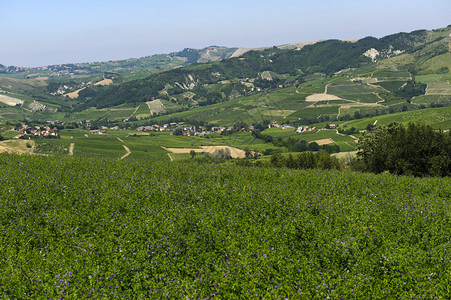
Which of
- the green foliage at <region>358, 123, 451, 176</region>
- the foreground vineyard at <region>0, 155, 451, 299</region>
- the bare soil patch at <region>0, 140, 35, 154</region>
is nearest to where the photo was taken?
the foreground vineyard at <region>0, 155, 451, 299</region>

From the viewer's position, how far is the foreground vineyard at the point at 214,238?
332 inches

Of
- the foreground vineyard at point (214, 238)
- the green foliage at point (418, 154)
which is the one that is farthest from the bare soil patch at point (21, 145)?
the green foliage at point (418, 154)

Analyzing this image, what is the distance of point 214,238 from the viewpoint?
1153 centimetres

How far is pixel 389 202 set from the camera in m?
15.9

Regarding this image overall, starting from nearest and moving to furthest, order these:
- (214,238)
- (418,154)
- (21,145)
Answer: (214,238) < (418,154) < (21,145)

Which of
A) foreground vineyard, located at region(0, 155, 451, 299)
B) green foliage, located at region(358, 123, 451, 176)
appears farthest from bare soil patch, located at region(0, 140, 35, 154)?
green foliage, located at region(358, 123, 451, 176)

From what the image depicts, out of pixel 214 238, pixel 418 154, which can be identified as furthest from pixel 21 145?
pixel 418 154

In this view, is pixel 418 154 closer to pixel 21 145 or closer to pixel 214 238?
pixel 214 238

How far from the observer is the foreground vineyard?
27.6 feet

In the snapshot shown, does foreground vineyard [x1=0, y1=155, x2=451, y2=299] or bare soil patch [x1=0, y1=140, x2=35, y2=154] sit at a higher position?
foreground vineyard [x1=0, y1=155, x2=451, y2=299]

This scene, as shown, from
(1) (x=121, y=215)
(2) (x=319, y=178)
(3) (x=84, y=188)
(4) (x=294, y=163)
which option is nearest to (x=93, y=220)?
(1) (x=121, y=215)

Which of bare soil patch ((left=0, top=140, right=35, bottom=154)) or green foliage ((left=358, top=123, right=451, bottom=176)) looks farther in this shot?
bare soil patch ((left=0, top=140, right=35, bottom=154))

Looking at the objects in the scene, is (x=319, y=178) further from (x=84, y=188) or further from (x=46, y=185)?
(x=46, y=185)

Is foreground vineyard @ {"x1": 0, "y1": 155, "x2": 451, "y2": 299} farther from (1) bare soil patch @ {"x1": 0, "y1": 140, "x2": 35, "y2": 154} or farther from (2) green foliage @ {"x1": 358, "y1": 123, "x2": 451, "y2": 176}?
(1) bare soil patch @ {"x1": 0, "y1": 140, "x2": 35, "y2": 154}
